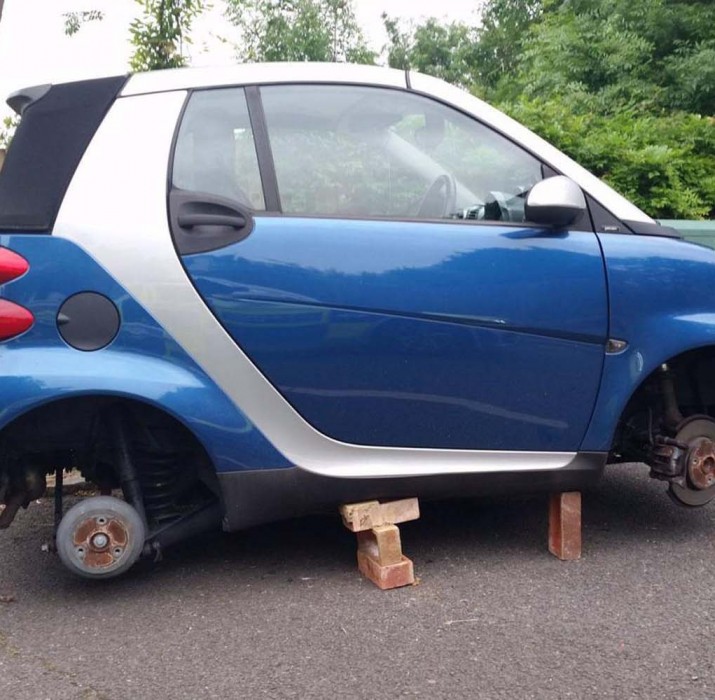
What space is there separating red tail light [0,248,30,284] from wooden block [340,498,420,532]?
1.34 m

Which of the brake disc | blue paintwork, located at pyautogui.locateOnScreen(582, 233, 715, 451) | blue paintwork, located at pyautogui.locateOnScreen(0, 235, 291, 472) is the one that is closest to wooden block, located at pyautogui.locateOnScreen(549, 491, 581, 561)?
blue paintwork, located at pyautogui.locateOnScreen(582, 233, 715, 451)

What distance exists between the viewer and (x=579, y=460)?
359cm

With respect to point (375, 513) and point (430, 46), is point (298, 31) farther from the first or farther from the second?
point (375, 513)

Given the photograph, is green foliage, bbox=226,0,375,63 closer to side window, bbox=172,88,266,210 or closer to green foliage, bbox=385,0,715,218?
green foliage, bbox=385,0,715,218

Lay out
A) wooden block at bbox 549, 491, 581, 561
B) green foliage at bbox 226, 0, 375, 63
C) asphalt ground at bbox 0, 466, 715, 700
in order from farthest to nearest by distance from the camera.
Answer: green foliage at bbox 226, 0, 375, 63
wooden block at bbox 549, 491, 581, 561
asphalt ground at bbox 0, 466, 715, 700

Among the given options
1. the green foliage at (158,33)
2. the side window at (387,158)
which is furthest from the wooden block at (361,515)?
the green foliage at (158,33)

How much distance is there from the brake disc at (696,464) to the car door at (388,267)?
0.48 metres

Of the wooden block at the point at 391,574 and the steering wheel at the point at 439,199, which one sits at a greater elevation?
the steering wheel at the point at 439,199

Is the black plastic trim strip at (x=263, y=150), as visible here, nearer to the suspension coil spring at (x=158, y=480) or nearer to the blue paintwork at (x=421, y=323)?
the blue paintwork at (x=421, y=323)

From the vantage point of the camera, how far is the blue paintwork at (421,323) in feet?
→ 10.6

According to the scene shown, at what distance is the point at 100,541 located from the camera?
3242mm

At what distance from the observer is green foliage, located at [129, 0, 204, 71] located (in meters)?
7.47

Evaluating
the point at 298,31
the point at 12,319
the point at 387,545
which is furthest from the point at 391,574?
the point at 298,31

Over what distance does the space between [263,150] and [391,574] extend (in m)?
1.54
